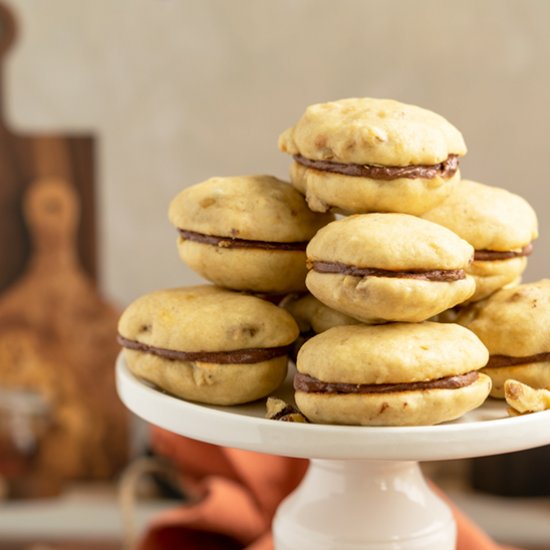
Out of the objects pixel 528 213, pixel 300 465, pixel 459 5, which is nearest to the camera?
pixel 528 213

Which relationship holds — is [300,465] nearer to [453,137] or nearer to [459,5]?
[453,137]

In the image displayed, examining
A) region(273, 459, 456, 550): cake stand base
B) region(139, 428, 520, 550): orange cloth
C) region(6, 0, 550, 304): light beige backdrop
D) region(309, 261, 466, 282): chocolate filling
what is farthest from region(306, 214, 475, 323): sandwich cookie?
region(6, 0, 550, 304): light beige backdrop

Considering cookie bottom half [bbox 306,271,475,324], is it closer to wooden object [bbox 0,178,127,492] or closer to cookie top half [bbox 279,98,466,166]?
cookie top half [bbox 279,98,466,166]

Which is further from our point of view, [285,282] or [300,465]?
[300,465]

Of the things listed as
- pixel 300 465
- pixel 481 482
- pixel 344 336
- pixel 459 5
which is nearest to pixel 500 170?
pixel 459 5

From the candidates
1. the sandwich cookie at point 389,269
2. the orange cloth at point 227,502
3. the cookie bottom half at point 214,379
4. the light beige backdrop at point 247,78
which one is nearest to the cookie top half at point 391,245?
the sandwich cookie at point 389,269


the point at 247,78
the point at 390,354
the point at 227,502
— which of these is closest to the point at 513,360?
the point at 390,354
